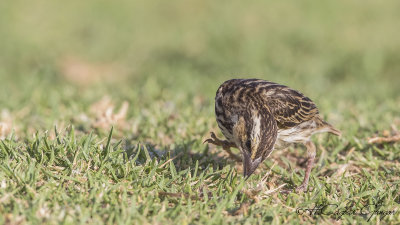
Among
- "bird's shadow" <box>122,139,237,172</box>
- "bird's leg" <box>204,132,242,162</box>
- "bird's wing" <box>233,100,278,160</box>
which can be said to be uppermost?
"bird's wing" <box>233,100,278,160</box>

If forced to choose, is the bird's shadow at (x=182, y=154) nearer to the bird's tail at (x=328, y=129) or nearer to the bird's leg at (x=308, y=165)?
the bird's leg at (x=308, y=165)

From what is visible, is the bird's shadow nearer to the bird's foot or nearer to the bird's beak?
the bird's beak

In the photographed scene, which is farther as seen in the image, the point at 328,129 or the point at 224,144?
the point at 328,129

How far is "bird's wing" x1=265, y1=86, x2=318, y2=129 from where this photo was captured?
18.5 feet

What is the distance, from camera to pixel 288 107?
18.7ft

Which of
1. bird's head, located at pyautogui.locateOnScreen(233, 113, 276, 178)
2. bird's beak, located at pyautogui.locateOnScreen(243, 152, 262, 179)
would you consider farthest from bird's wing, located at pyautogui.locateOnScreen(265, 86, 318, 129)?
bird's beak, located at pyautogui.locateOnScreen(243, 152, 262, 179)

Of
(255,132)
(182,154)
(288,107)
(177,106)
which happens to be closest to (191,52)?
(177,106)

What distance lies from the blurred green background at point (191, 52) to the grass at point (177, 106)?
1.7 inches

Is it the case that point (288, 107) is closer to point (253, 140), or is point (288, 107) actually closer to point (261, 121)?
point (261, 121)

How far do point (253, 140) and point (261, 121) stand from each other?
256 millimetres

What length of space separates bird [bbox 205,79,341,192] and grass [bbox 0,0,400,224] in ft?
0.86

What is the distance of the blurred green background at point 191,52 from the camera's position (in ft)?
27.9

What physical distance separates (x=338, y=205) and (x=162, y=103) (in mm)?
3751

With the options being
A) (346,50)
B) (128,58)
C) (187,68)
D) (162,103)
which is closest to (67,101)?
(162,103)
